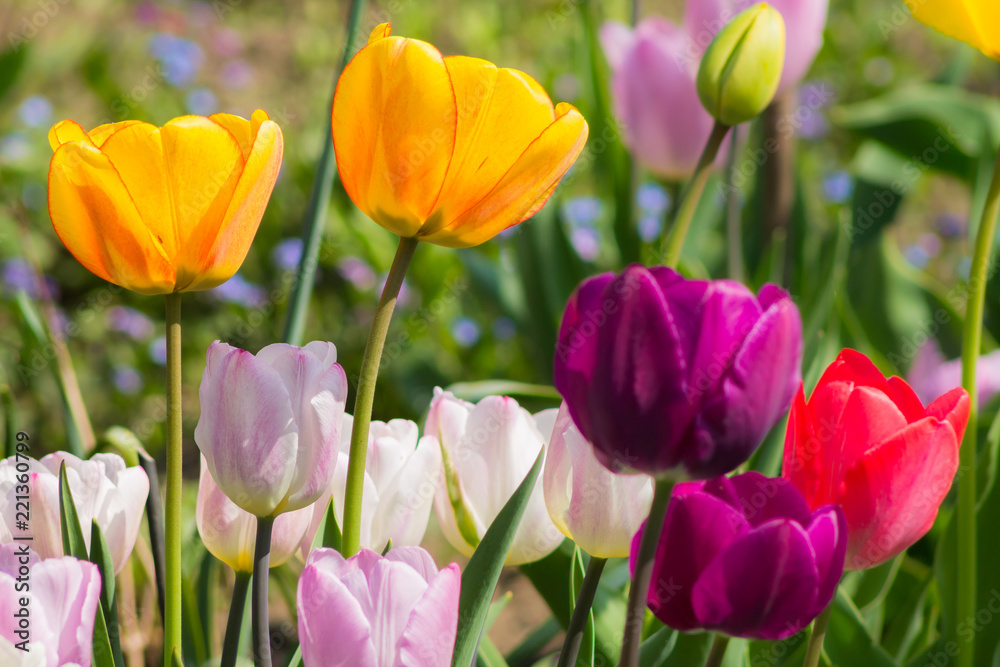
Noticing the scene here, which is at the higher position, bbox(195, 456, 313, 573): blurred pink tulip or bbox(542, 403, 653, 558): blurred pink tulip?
bbox(542, 403, 653, 558): blurred pink tulip

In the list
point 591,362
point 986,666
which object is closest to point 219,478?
point 591,362

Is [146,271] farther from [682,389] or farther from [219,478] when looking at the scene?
[682,389]

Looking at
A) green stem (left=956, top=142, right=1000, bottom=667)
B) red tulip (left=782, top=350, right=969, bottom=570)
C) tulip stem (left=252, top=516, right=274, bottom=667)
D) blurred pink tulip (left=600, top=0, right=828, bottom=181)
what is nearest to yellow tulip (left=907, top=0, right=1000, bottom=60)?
green stem (left=956, top=142, right=1000, bottom=667)

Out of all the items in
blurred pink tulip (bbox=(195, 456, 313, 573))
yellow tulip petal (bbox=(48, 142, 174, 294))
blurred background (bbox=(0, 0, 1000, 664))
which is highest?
yellow tulip petal (bbox=(48, 142, 174, 294))

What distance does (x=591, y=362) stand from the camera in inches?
12.3

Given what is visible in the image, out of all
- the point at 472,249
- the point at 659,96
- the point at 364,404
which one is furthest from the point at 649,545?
the point at 472,249

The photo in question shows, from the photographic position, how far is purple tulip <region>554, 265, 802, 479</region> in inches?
11.7

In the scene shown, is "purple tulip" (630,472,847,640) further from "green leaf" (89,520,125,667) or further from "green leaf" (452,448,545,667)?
"green leaf" (89,520,125,667)

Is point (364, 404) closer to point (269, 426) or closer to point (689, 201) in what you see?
point (269, 426)

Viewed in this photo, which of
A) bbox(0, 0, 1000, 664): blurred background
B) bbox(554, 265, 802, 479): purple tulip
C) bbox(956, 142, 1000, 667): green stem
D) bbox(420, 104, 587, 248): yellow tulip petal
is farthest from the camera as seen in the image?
bbox(0, 0, 1000, 664): blurred background

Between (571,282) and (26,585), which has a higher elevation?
(26,585)

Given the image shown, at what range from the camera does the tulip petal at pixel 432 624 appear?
0.33 m

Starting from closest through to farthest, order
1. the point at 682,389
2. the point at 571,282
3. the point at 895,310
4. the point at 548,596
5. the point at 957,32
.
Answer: the point at 682,389 < the point at 957,32 < the point at 548,596 < the point at 895,310 < the point at 571,282

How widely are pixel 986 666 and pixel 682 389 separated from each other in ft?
1.83
